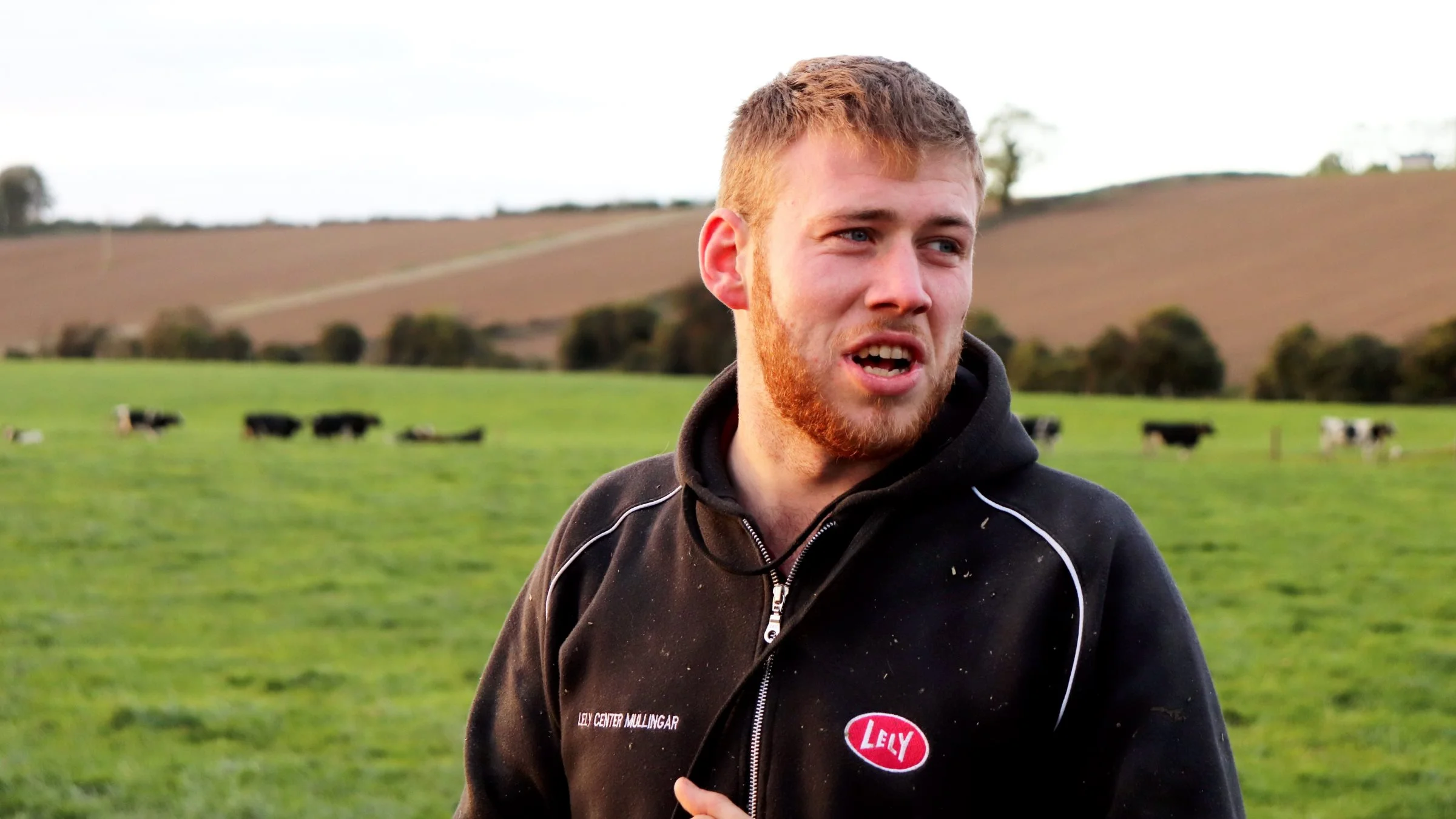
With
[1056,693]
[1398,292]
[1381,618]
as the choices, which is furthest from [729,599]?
[1398,292]

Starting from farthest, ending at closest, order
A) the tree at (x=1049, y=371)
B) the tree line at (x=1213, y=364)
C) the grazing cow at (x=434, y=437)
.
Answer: the tree at (x=1049, y=371), the tree line at (x=1213, y=364), the grazing cow at (x=434, y=437)

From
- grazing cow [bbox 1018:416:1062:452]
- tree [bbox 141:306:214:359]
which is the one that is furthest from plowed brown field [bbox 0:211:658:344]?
grazing cow [bbox 1018:416:1062:452]

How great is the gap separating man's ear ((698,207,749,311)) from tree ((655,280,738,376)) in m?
56.0

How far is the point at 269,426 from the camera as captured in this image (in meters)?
32.2

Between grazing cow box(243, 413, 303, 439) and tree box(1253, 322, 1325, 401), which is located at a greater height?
tree box(1253, 322, 1325, 401)

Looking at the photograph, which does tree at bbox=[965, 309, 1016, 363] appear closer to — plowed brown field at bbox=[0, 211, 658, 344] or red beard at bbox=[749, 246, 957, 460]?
plowed brown field at bbox=[0, 211, 658, 344]

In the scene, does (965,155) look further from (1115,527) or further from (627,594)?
(627,594)

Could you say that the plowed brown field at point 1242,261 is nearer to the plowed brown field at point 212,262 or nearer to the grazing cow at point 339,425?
the plowed brown field at point 212,262

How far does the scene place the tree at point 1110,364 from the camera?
5053 centimetres

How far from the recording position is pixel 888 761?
2191 millimetres

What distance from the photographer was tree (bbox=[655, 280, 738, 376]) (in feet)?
194

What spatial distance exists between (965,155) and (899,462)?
52cm

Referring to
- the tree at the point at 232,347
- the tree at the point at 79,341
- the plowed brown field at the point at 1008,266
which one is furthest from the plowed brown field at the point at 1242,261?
the tree at the point at 79,341

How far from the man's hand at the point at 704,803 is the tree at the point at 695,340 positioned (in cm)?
5637
